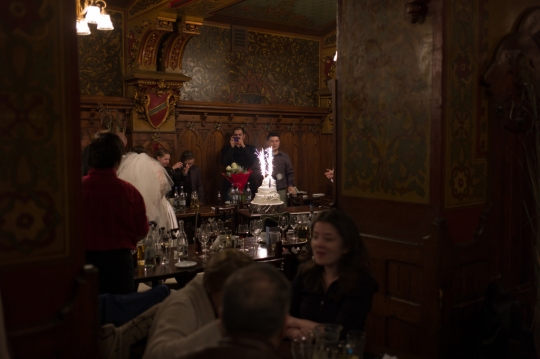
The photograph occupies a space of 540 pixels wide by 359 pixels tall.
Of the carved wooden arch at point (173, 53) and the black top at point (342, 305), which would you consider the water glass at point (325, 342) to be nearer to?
the black top at point (342, 305)

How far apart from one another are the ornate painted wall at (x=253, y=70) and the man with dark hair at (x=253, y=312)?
313 inches

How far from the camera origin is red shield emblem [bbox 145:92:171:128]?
8148mm

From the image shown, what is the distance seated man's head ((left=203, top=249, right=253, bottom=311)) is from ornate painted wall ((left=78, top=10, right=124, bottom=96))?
661cm

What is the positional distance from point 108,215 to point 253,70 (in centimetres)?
698

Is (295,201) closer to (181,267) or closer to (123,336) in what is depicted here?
(181,267)

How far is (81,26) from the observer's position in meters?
5.36

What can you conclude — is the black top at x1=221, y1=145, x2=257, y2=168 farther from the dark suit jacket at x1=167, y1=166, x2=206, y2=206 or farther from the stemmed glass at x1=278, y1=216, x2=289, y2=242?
the stemmed glass at x1=278, y1=216, x2=289, y2=242

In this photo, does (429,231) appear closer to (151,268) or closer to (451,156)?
(451,156)

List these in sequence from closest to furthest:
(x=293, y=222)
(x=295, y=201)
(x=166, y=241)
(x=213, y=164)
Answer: (x=166, y=241)
(x=293, y=222)
(x=295, y=201)
(x=213, y=164)

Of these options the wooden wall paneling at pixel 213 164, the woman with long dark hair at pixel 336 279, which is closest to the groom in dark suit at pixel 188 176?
the wooden wall paneling at pixel 213 164

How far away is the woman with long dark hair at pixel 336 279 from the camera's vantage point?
2.63 meters

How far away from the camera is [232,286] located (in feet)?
4.84

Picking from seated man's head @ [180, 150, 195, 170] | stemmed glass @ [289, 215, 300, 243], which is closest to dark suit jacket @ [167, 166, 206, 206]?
seated man's head @ [180, 150, 195, 170]

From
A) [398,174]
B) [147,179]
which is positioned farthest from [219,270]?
[147,179]
